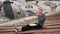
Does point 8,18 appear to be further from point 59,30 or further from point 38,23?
point 59,30

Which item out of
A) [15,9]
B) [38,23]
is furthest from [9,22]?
[38,23]

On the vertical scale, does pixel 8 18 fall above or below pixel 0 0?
below

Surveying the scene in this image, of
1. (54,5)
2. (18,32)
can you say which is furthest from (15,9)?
(54,5)

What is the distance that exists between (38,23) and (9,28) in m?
0.63

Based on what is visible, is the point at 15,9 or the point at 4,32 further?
the point at 15,9

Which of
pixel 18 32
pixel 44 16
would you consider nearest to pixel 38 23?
pixel 44 16

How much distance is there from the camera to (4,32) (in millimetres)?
3809

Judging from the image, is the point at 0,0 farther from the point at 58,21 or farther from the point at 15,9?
the point at 58,21

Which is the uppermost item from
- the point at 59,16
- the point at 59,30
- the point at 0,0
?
the point at 0,0

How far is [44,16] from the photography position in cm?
404

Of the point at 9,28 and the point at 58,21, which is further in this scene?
the point at 58,21

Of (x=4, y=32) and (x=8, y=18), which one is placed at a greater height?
(x=8, y=18)

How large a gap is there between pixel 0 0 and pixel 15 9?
1.28ft

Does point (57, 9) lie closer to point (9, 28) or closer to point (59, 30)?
point (59, 30)
